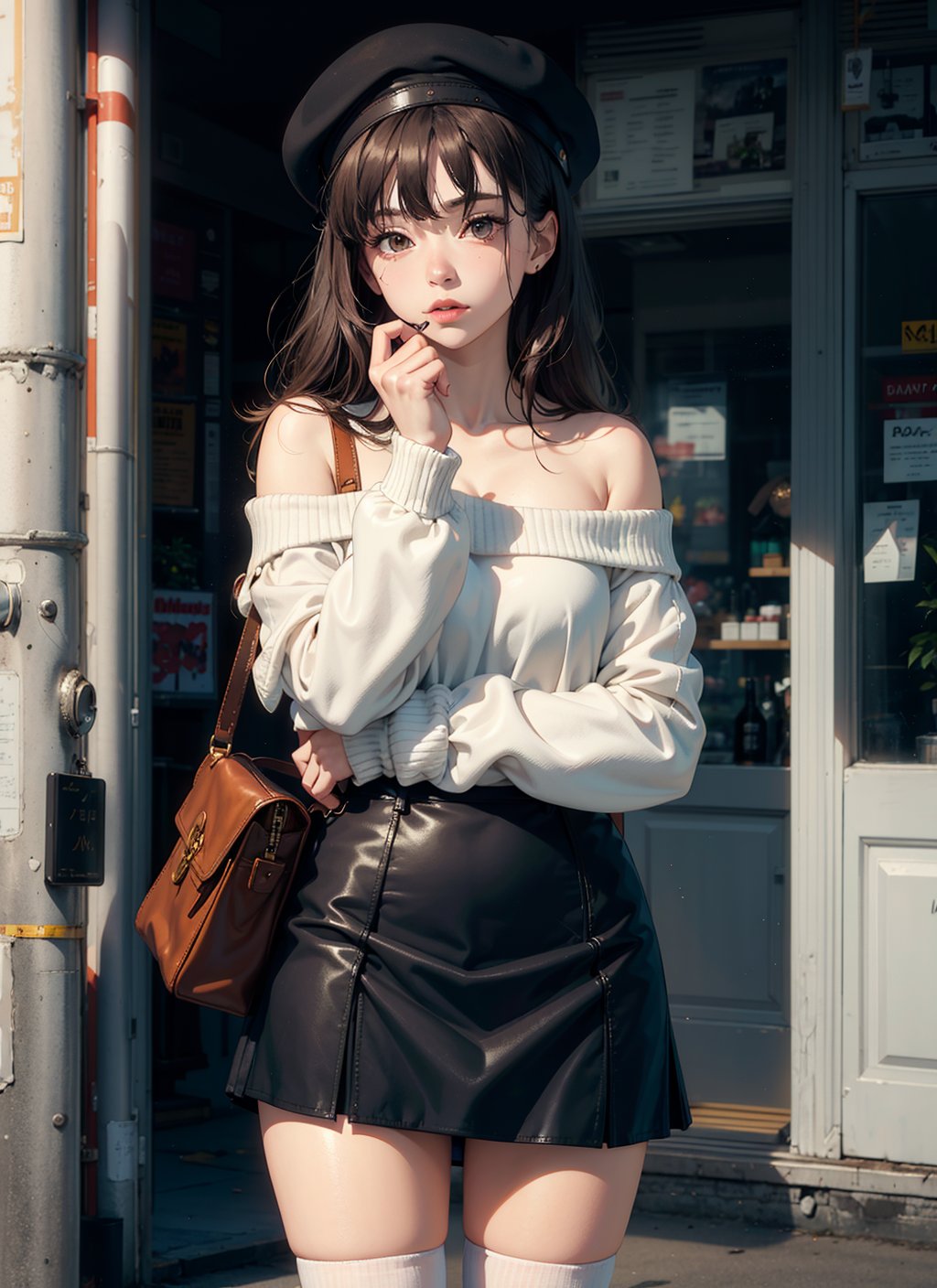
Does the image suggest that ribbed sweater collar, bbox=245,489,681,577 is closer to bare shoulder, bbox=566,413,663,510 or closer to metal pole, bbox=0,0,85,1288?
bare shoulder, bbox=566,413,663,510

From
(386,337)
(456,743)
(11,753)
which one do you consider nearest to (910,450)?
(11,753)

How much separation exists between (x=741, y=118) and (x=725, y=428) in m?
0.95

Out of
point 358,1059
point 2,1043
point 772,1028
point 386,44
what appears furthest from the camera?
point 772,1028

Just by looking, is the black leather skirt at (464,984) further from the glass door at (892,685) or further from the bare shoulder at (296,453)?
the glass door at (892,685)

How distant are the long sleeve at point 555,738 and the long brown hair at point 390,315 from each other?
0.38 m

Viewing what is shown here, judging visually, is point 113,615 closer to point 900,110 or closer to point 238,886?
point 238,886

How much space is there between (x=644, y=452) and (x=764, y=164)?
2.68 metres

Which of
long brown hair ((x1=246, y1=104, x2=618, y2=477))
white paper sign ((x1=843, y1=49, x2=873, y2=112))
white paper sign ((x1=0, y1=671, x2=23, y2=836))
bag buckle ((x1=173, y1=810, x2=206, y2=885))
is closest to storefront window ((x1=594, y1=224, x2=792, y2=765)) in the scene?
white paper sign ((x1=843, y1=49, x2=873, y2=112))

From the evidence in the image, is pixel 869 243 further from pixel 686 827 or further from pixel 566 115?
pixel 566 115

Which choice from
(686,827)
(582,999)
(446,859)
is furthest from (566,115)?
(686,827)

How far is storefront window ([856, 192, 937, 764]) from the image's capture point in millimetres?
4375

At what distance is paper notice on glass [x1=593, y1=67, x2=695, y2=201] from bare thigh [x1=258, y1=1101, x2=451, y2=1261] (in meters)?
3.38

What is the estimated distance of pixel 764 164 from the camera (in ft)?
14.6

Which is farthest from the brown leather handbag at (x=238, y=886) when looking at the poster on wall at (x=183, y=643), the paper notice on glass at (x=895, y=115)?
the poster on wall at (x=183, y=643)
